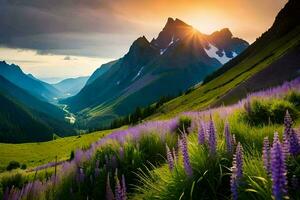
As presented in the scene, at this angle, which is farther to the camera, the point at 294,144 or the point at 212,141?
the point at 212,141

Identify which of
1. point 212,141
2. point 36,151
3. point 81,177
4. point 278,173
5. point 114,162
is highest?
point 212,141

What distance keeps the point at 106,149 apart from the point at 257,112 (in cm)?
511

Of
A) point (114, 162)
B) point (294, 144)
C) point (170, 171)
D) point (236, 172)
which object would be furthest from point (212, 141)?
point (114, 162)

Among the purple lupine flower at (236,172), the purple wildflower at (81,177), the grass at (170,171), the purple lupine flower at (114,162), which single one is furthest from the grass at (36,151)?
the purple lupine flower at (236,172)

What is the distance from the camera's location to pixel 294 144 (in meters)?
5.84

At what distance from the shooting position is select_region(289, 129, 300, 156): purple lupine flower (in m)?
5.68

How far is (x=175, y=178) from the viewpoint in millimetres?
7484

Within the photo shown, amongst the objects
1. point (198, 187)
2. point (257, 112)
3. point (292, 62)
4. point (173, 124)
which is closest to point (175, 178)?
point (198, 187)

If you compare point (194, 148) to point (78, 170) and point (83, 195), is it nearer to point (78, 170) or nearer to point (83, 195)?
point (83, 195)

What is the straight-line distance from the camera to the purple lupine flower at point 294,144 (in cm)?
568

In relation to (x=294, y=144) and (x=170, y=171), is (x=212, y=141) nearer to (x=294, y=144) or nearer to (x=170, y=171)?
(x=170, y=171)

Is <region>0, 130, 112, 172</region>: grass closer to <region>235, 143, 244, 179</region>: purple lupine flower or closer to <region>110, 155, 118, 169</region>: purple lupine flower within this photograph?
<region>110, 155, 118, 169</region>: purple lupine flower

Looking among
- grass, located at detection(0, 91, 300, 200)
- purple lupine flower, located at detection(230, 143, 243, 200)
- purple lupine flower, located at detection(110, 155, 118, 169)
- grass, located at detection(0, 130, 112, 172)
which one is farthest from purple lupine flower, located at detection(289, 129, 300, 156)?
grass, located at detection(0, 130, 112, 172)

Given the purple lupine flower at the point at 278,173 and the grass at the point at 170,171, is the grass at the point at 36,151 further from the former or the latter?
the purple lupine flower at the point at 278,173
